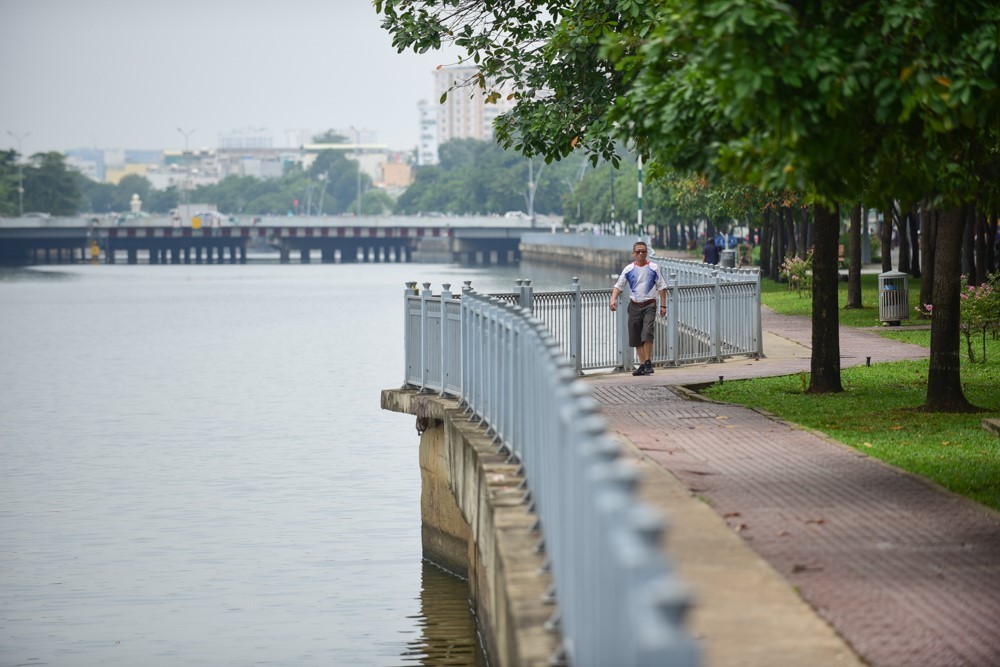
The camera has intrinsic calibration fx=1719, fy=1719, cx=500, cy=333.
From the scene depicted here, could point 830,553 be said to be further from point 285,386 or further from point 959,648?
point 285,386

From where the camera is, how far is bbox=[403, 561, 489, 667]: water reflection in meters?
13.9

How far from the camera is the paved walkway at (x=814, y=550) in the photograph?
7.51 meters

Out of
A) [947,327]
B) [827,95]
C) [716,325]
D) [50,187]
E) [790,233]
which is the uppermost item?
[50,187]

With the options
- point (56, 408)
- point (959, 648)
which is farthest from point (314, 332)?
point (959, 648)

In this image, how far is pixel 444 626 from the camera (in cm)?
1498

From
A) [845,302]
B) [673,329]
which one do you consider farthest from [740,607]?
[845,302]

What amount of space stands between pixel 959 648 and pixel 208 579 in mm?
10797

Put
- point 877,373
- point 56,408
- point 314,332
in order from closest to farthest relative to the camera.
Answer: point 877,373 → point 56,408 → point 314,332

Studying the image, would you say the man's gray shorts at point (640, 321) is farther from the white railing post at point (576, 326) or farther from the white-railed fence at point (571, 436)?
the white railing post at point (576, 326)

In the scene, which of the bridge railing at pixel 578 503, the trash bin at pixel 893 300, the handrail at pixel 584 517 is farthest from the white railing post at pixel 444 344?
the trash bin at pixel 893 300

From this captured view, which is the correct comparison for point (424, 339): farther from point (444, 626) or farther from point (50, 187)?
point (50, 187)

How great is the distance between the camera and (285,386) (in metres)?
39.0

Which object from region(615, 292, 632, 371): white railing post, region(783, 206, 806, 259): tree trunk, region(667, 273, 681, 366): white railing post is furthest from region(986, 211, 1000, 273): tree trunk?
region(615, 292, 632, 371): white railing post

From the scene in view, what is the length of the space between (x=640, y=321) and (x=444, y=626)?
760 cm
